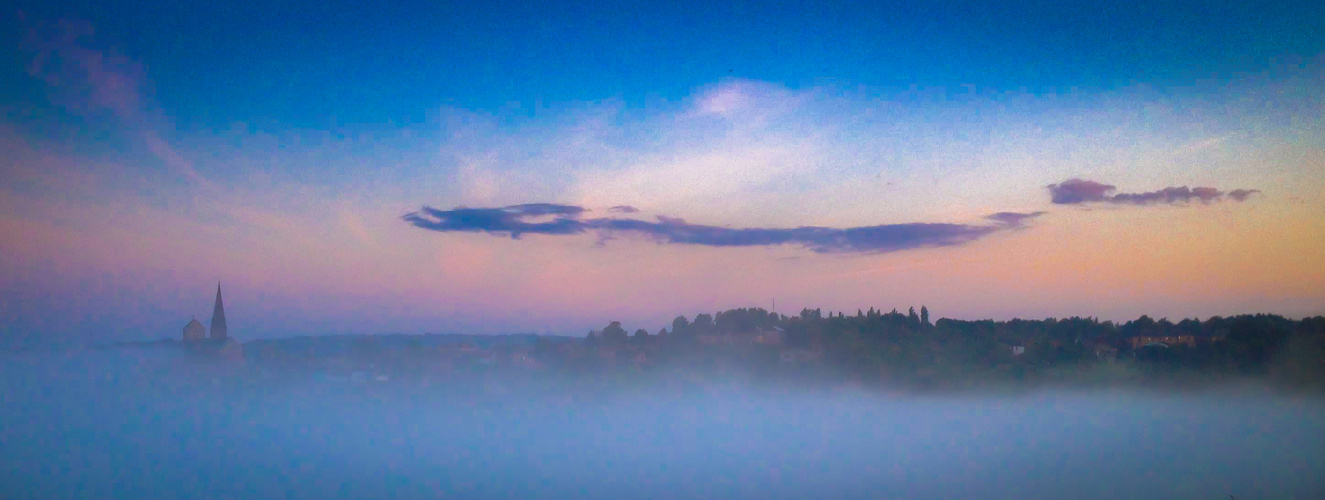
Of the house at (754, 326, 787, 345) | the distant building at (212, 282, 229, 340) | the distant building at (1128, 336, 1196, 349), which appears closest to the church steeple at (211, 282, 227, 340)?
the distant building at (212, 282, 229, 340)

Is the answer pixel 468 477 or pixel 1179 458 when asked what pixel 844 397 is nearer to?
pixel 1179 458

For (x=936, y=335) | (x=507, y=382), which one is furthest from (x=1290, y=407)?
(x=507, y=382)

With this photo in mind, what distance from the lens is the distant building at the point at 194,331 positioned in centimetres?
4210

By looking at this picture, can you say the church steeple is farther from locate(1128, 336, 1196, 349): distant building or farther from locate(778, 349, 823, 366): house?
locate(1128, 336, 1196, 349): distant building

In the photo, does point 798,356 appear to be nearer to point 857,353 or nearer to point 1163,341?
point 857,353

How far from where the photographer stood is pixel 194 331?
42.8 meters

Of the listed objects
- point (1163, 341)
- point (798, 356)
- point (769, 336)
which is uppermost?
point (1163, 341)

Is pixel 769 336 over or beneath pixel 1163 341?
beneath

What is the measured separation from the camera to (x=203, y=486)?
3388 centimetres

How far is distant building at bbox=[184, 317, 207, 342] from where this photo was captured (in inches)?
1658

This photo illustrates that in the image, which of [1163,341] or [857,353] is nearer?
[1163,341]

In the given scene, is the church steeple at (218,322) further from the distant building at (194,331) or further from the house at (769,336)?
the house at (769,336)

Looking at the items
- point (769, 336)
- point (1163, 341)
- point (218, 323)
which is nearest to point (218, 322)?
point (218, 323)

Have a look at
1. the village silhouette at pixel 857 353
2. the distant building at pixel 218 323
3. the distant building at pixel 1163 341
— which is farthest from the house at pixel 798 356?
the distant building at pixel 218 323
